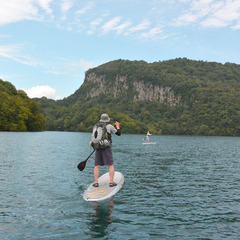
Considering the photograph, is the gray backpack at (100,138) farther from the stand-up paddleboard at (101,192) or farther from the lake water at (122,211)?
the lake water at (122,211)

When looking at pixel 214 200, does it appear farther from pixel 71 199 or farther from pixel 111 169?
pixel 71 199

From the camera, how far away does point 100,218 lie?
33.7 ft

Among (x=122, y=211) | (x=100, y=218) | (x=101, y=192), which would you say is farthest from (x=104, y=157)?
(x=100, y=218)

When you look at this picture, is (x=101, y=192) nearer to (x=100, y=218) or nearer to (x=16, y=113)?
(x=100, y=218)

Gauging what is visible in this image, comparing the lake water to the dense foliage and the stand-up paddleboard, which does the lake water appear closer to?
the stand-up paddleboard

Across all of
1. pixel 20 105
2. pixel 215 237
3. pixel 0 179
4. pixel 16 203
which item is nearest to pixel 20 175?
pixel 0 179

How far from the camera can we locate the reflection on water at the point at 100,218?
8.95 m

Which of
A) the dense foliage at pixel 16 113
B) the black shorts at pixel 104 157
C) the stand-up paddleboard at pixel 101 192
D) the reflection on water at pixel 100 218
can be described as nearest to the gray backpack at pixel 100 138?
the black shorts at pixel 104 157

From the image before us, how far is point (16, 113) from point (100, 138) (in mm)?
106745

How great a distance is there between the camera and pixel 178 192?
50.4 feet

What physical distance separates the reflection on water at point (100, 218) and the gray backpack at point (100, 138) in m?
2.55

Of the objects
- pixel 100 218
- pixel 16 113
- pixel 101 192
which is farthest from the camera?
pixel 16 113

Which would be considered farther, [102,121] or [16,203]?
[102,121]

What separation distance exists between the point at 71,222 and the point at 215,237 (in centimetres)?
484
